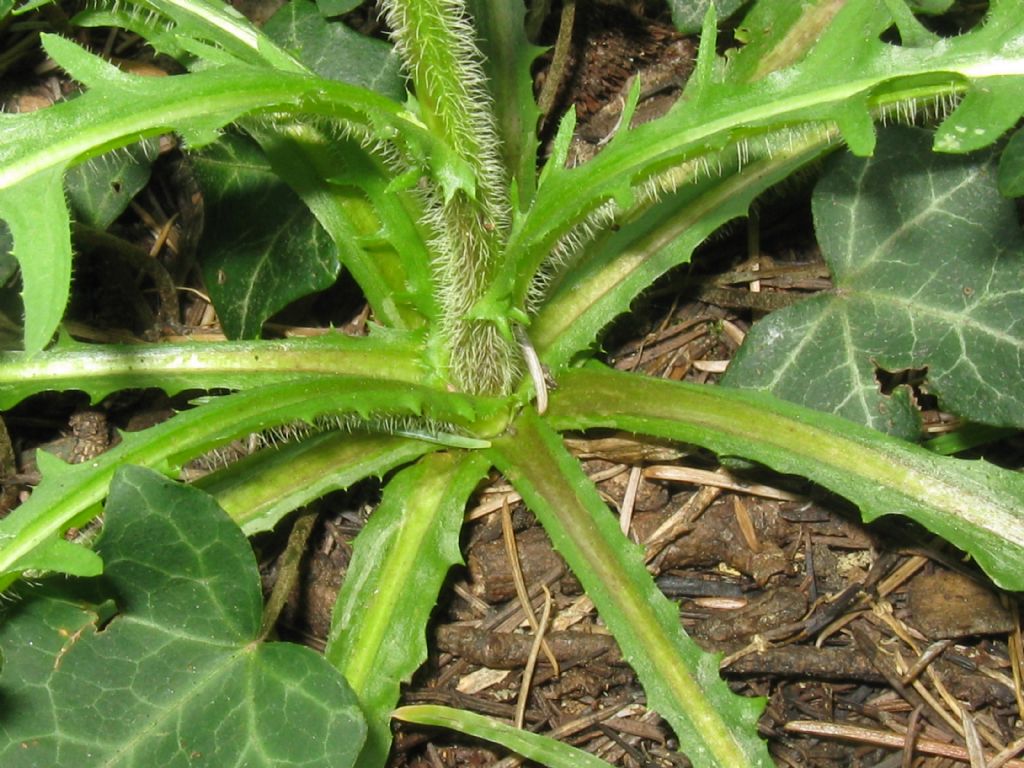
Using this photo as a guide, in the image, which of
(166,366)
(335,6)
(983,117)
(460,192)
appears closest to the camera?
(983,117)

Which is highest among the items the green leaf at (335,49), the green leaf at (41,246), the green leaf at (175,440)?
the green leaf at (335,49)

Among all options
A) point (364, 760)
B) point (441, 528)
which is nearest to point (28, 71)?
point (441, 528)

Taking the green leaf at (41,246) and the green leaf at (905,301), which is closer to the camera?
the green leaf at (41,246)

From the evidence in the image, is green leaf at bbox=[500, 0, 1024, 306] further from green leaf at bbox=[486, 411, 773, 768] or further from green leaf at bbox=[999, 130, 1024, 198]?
green leaf at bbox=[486, 411, 773, 768]

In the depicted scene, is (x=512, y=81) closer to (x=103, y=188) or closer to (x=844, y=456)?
(x=103, y=188)

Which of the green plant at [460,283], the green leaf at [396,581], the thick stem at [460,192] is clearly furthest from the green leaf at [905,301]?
the green leaf at [396,581]

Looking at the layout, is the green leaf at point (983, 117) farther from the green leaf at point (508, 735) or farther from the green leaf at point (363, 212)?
the green leaf at point (508, 735)

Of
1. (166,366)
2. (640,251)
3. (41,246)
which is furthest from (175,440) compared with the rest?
(640,251)
